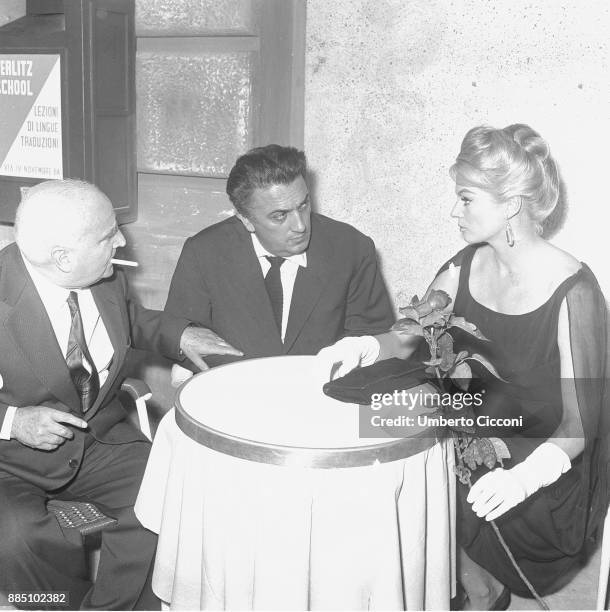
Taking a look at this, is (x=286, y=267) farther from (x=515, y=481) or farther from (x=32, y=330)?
(x=515, y=481)

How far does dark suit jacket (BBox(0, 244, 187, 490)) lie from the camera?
2391mm

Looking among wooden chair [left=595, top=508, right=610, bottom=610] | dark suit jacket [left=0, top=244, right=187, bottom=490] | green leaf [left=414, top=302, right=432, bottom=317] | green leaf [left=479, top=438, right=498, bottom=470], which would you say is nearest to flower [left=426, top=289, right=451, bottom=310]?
green leaf [left=414, top=302, right=432, bottom=317]

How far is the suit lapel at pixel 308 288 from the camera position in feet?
9.16

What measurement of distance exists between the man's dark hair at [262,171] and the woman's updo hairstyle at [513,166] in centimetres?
59

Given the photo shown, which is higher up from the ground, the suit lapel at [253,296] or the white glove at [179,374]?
the suit lapel at [253,296]

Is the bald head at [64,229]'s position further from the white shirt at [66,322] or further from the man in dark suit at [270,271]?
the man in dark suit at [270,271]

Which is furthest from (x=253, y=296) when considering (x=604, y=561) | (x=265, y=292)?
(x=604, y=561)

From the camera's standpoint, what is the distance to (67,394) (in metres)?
2.46

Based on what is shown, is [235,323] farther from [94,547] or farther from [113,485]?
[94,547]

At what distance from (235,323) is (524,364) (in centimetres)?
93

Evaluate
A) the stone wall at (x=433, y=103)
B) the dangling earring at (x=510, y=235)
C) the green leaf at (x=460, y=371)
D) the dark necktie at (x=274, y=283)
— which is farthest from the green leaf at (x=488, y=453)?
the stone wall at (x=433, y=103)

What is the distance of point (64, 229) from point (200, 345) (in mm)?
545

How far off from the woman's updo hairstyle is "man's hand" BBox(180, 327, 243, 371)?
34.5 inches

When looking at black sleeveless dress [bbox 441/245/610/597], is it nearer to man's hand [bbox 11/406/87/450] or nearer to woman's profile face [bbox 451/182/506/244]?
woman's profile face [bbox 451/182/506/244]
